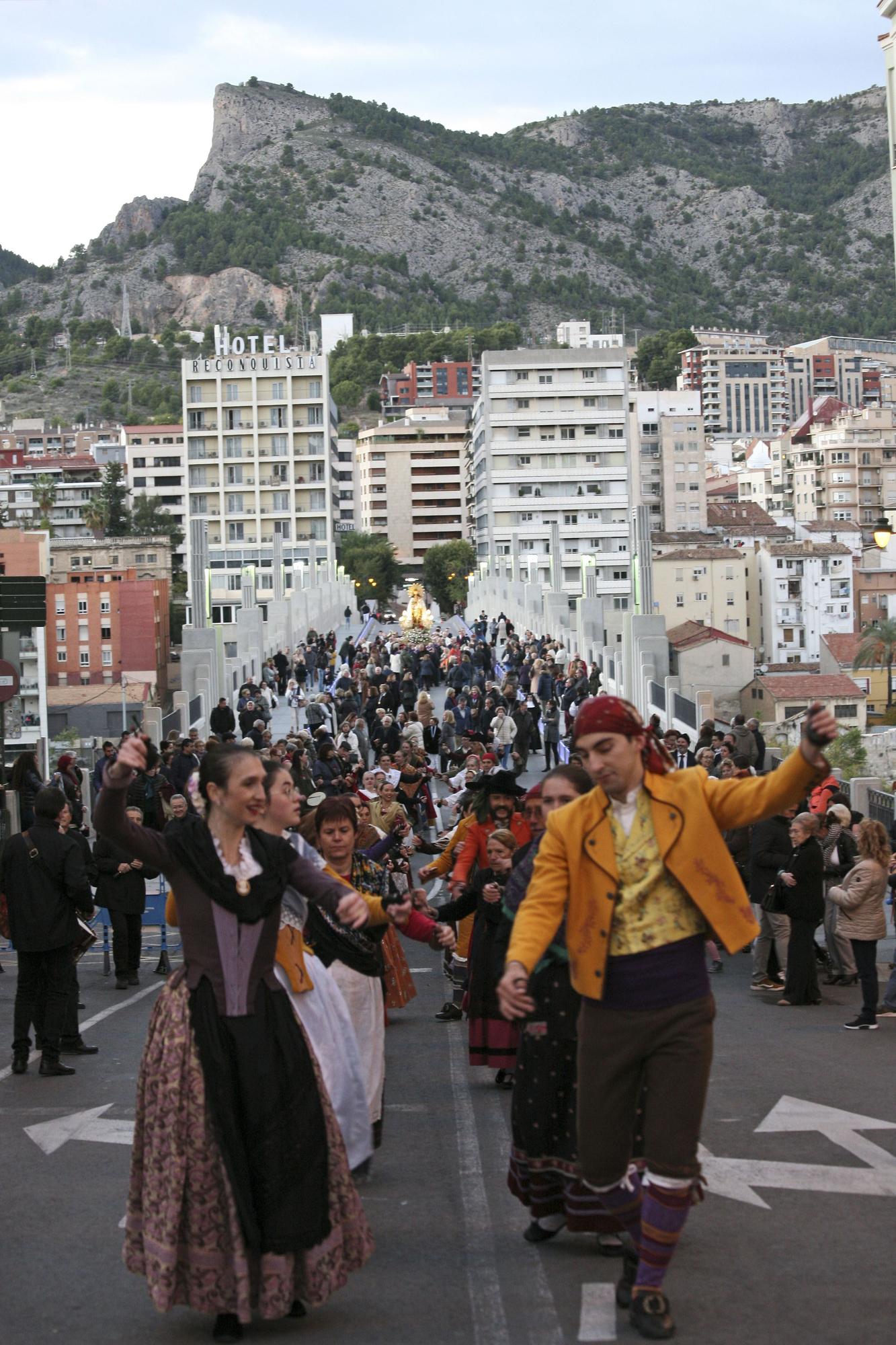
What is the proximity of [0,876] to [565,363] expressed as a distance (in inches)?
5195

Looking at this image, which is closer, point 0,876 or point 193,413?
point 0,876

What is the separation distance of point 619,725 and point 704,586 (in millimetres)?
111843

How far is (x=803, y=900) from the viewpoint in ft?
41.2

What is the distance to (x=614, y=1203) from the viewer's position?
18.4 ft

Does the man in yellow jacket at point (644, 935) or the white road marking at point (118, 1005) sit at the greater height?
the man in yellow jacket at point (644, 935)

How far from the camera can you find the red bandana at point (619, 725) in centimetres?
538

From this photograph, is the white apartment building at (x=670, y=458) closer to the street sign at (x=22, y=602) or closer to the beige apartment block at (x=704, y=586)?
the beige apartment block at (x=704, y=586)

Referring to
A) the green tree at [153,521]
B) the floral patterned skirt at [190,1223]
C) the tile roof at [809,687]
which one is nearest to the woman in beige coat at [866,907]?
the floral patterned skirt at [190,1223]

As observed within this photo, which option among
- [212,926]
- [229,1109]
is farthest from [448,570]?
[229,1109]

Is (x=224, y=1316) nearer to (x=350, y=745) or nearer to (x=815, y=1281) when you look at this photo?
(x=815, y=1281)

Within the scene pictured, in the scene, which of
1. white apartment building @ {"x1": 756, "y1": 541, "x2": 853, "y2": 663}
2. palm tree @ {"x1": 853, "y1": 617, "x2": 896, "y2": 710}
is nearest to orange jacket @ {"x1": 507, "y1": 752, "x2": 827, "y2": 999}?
palm tree @ {"x1": 853, "y1": 617, "x2": 896, "y2": 710}

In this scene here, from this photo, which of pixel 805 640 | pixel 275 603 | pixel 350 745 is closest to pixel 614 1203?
pixel 350 745

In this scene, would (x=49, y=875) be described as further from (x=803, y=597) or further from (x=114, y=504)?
(x=114, y=504)

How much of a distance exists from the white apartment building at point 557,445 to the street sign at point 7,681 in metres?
116
